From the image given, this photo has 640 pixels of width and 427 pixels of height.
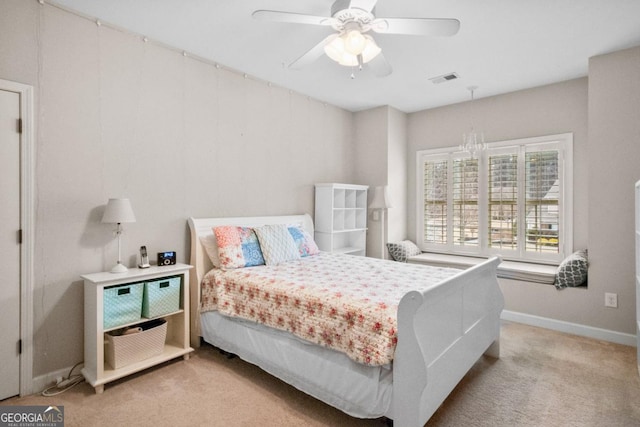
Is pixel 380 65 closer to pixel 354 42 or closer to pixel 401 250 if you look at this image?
pixel 354 42

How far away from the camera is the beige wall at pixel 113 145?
2.39 meters

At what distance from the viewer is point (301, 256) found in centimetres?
360

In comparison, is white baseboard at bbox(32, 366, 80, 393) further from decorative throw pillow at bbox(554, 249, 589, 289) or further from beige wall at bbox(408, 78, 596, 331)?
decorative throw pillow at bbox(554, 249, 589, 289)

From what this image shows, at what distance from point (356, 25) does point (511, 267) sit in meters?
3.21

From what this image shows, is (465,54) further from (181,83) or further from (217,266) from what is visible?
(217,266)

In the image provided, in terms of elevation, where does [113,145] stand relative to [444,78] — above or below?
below

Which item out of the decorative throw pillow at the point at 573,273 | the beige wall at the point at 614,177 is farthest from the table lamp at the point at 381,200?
the beige wall at the point at 614,177

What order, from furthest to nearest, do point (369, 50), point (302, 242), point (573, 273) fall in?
point (302, 242) < point (573, 273) < point (369, 50)

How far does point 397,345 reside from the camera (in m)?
1.75

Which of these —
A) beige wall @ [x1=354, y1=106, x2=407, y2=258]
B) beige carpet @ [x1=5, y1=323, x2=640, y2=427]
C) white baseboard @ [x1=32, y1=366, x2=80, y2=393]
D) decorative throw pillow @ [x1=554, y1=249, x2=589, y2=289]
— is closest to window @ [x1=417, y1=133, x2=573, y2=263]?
beige wall @ [x1=354, y1=106, x2=407, y2=258]

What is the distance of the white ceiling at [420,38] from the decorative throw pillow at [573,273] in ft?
6.43

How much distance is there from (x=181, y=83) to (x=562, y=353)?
4187 millimetres

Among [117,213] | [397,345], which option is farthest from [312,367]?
[117,213]

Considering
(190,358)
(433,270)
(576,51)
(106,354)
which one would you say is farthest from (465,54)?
(106,354)
